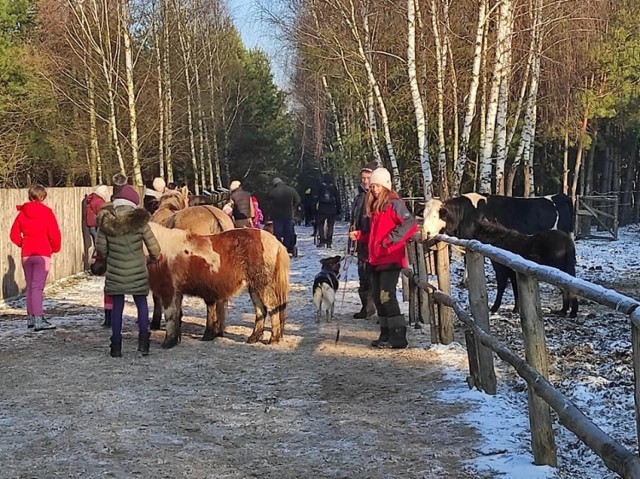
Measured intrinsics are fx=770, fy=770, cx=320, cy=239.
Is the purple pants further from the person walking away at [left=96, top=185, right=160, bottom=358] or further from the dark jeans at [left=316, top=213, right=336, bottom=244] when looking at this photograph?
the dark jeans at [left=316, top=213, right=336, bottom=244]

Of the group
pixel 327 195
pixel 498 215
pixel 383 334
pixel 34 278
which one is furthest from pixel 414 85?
pixel 34 278

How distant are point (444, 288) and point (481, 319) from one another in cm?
219

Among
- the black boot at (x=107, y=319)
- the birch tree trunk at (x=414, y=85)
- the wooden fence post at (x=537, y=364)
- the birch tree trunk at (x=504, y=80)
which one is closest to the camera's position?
the wooden fence post at (x=537, y=364)

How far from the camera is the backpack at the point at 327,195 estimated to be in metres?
19.8

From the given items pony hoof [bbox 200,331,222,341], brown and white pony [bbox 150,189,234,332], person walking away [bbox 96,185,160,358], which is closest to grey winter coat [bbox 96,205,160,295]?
person walking away [bbox 96,185,160,358]

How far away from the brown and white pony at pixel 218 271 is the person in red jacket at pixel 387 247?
1112mm

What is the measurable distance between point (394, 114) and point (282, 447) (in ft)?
61.6

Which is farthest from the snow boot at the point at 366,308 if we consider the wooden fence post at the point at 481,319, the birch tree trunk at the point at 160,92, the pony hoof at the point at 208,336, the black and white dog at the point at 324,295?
the birch tree trunk at the point at 160,92

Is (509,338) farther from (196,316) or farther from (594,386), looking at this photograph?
(196,316)

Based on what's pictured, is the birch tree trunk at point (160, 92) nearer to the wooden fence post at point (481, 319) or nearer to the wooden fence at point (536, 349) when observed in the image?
the wooden fence at point (536, 349)

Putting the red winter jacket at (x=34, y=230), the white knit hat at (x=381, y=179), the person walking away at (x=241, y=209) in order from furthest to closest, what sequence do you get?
1. the person walking away at (x=241, y=209)
2. the red winter jacket at (x=34, y=230)
3. the white knit hat at (x=381, y=179)

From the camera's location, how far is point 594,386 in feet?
19.0

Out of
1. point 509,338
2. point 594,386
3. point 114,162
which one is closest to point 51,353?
point 509,338

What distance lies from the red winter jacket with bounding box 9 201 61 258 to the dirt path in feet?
3.41
